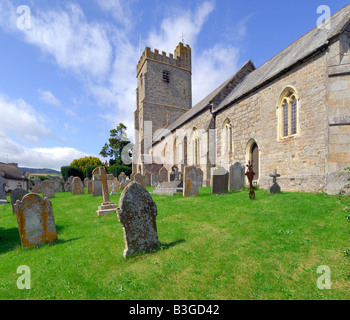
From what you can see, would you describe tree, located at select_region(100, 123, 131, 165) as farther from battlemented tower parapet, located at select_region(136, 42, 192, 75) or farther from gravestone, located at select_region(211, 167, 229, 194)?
A: gravestone, located at select_region(211, 167, 229, 194)

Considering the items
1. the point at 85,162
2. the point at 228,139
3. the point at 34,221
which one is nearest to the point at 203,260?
the point at 34,221

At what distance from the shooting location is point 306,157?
336 inches

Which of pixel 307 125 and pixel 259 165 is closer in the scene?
pixel 307 125

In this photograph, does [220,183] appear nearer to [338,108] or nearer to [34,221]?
[338,108]

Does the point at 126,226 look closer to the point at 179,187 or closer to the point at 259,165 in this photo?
the point at 179,187

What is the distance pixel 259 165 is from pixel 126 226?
31.6 ft

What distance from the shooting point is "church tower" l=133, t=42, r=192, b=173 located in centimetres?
3069

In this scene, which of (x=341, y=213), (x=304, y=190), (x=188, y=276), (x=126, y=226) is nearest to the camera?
(x=188, y=276)

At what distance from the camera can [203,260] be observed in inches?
130

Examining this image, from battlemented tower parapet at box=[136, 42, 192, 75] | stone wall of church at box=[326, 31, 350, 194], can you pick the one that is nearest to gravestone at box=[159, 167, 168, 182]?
stone wall of church at box=[326, 31, 350, 194]

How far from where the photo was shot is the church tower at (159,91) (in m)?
30.7

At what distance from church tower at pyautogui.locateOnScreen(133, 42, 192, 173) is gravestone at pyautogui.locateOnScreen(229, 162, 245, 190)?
2039 centimetres

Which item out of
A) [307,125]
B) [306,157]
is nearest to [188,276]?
[306,157]
